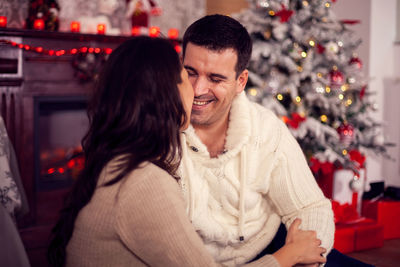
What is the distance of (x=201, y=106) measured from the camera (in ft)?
5.44

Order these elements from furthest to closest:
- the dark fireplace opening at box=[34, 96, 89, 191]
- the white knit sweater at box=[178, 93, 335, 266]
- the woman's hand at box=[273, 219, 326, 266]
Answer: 1. the dark fireplace opening at box=[34, 96, 89, 191]
2. the white knit sweater at box=[178, 93, 335, 266]
3. the woman's hand at box=[273, 219, 326, 266]

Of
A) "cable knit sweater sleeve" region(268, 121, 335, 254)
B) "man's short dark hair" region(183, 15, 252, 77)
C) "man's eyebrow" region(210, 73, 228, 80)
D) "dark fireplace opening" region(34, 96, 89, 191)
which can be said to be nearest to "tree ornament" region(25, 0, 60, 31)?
"dark fireplace opening" region(34, 96, 89, 191)

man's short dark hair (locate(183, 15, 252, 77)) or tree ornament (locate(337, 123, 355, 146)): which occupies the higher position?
man's short dark hair (locate(183, 15, 252, 77))

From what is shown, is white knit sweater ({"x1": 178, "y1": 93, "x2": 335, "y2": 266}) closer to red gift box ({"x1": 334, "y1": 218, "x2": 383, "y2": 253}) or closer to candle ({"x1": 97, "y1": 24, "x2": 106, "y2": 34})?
red gift box ({"x1": 334, "y1": 218, "x2": 383, "y2": 253})

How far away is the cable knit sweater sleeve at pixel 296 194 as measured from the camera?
1.55 m

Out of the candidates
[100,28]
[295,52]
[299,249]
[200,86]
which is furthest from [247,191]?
[100,28]

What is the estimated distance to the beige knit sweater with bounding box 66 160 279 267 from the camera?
3.17ft

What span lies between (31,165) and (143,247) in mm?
2550

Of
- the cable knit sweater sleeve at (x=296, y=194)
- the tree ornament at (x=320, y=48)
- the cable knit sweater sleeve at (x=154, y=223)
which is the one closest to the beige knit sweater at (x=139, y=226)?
the cable knit sweater sleeve at (x=154, y=223)

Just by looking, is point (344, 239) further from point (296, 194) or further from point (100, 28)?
point (100, 28)

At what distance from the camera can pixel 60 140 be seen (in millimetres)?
3826

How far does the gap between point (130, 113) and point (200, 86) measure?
25.4 inches

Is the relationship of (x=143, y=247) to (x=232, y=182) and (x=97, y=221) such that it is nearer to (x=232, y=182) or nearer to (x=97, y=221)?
(x=97, y=221)

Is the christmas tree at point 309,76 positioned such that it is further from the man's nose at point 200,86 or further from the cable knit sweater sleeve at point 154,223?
the cable knit sweater sleeve at point 154,223
